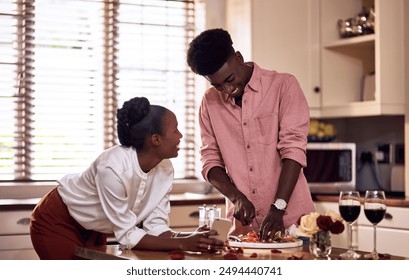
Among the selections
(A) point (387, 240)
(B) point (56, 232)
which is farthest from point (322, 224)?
(A) point (387, 240)

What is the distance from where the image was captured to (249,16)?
454cm

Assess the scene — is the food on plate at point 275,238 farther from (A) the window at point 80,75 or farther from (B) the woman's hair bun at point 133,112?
(A) the window at point 80,75

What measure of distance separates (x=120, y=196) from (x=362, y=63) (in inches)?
109

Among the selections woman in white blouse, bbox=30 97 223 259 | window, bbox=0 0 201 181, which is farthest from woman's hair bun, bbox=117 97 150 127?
window, bbox=0 0 201 181

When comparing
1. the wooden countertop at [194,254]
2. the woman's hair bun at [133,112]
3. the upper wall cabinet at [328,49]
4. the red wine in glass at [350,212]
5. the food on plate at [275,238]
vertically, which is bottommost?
the wooden countertop at [194,254]

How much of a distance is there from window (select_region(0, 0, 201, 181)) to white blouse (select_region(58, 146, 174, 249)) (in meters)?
1.80

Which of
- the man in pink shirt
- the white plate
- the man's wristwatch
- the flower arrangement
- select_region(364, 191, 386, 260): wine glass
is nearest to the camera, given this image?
the flower arrangement

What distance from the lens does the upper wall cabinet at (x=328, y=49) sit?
14.2ft

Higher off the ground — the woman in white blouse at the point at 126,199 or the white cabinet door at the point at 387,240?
the woman in white blouse at the point at 126,199

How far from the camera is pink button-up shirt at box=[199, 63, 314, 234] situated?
2801mm

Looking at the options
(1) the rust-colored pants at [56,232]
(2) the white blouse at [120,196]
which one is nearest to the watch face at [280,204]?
(2) the white blouse at [120,196]

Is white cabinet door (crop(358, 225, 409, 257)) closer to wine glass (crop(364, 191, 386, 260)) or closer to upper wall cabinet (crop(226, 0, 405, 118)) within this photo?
upper wall cabinet (crop(226, 0, 405, 118))

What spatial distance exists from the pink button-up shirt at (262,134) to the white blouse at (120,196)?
0.87 feet

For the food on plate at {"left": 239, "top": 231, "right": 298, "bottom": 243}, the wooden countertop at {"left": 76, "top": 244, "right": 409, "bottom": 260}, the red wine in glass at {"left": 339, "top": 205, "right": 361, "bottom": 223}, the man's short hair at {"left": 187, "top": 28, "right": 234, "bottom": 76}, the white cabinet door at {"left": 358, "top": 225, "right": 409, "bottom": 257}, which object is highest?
the man's short hair at {"left": 187, "top": 28, "right": 234, "bottom": 76}
